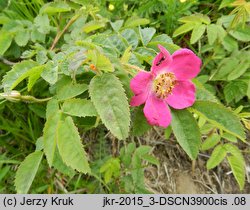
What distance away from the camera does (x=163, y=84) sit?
0.94m

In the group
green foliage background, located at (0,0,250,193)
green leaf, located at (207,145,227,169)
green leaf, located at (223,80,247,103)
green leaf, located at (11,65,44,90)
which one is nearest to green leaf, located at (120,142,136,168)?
green foliage background, located at (0,0,250,193)

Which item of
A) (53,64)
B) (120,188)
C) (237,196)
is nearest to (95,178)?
(120,188)

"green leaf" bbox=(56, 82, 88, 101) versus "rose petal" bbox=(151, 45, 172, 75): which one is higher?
"rose petal" bbox=(151, 45, 172, 75)

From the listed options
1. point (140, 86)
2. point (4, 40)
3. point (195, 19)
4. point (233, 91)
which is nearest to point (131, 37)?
point (140, 86)

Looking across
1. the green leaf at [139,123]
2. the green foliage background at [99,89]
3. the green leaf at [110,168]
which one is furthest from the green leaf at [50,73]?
the green leaf at [110,168]

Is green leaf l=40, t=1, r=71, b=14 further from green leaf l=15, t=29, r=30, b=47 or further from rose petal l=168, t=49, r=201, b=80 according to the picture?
rose petal l=168, t=49, r=201, b=80

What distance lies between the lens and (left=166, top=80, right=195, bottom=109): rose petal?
90 cm

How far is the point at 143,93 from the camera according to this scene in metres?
0.90

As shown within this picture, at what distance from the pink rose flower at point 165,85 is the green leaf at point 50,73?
0.20m

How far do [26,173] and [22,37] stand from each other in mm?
579

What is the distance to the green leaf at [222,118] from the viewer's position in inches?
33.7

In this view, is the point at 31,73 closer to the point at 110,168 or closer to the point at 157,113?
the point at 157,113

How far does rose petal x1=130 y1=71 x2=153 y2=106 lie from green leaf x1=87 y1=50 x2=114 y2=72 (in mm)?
67

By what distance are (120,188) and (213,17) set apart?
89 centimetres
